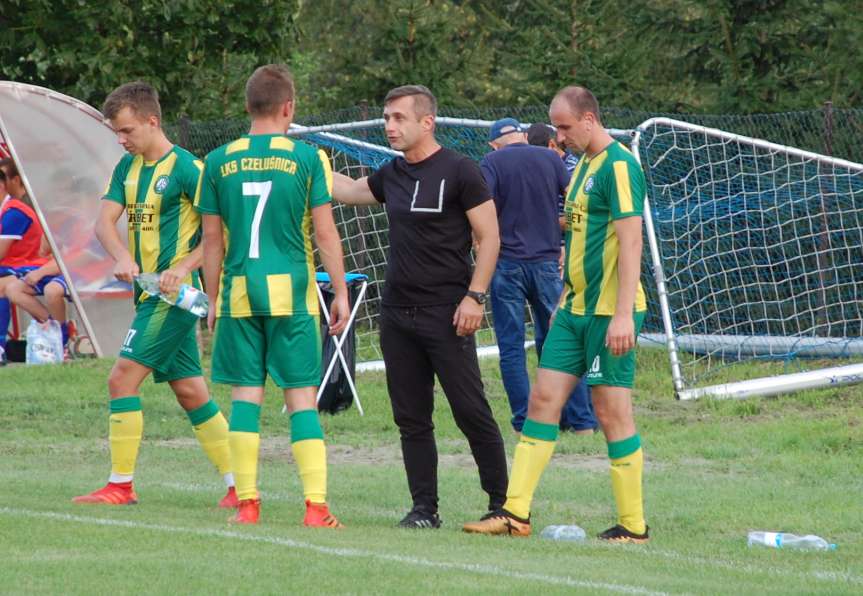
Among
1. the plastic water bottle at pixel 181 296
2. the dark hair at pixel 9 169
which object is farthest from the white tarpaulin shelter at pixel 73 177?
the plastic water bottle at pixel 181 296

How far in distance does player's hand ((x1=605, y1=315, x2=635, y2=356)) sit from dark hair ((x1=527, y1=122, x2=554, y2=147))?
15.5ft

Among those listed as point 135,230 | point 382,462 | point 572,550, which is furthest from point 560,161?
point 572,550

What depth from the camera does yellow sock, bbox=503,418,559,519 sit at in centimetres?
734

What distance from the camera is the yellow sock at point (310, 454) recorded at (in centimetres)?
721

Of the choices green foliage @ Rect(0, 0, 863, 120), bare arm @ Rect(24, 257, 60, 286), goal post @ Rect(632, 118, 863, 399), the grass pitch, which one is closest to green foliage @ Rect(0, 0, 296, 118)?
green foliage @ Rect(0, 0, 863, 120)

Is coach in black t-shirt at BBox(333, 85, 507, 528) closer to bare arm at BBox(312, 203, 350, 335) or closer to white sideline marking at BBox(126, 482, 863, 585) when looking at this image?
bare arm at BBox(312, 203, 350, 335)

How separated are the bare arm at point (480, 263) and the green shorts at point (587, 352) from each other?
381 mm

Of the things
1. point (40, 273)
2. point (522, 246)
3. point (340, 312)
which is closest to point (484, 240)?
point (340, 312)

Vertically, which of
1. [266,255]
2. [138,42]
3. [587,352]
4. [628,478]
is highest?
[138,42]

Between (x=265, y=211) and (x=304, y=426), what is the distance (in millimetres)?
1007

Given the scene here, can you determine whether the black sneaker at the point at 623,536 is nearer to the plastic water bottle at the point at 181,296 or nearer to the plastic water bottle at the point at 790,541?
the plastic water bottle at the point at 790,541

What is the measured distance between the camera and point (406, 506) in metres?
8.59

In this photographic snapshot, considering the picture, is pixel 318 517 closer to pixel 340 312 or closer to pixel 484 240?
pixel 340 312

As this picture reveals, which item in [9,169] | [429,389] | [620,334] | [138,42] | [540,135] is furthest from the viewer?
[138,42]
